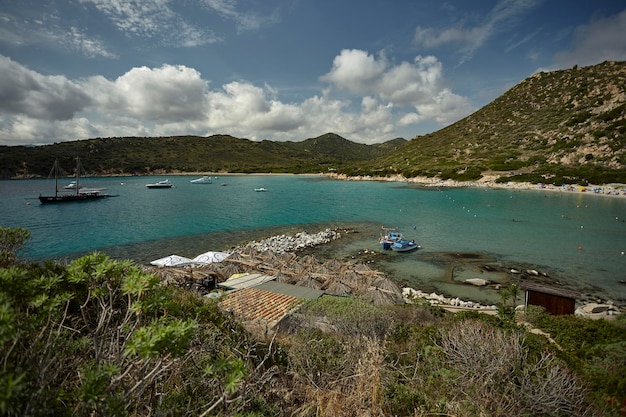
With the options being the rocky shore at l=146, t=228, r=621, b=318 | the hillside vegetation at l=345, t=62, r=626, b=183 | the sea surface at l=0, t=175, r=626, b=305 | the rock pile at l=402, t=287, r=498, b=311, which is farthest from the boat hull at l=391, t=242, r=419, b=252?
the hillside vegetation at l=345, t=62, r=626, b=183

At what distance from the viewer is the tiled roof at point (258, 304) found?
11.5 meters

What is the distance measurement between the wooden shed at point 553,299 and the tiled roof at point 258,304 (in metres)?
12.5

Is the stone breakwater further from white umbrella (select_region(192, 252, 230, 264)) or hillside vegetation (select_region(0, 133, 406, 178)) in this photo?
hillside vegetation (select_region(0, 133, 406, 178))

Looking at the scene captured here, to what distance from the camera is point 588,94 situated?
104000mm

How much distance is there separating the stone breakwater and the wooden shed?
63.0 ft

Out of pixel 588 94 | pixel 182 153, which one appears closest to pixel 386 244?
pixel 588 94

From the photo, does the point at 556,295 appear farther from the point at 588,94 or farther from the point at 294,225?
the point at 588,94

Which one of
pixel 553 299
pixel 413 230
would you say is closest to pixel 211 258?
pixel 553 299

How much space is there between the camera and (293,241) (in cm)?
3153

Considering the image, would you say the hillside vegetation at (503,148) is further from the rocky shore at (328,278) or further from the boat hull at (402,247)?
the rocky shore at (328,278)

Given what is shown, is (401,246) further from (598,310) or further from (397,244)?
(598,310)

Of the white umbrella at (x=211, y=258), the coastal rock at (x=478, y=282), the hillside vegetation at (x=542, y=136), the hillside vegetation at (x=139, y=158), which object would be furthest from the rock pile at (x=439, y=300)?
the hillside vegetation at (x=139, y=158)

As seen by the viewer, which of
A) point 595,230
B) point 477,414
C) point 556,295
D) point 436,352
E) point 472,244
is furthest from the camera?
point 595,230

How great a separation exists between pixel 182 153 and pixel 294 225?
15629 cm
